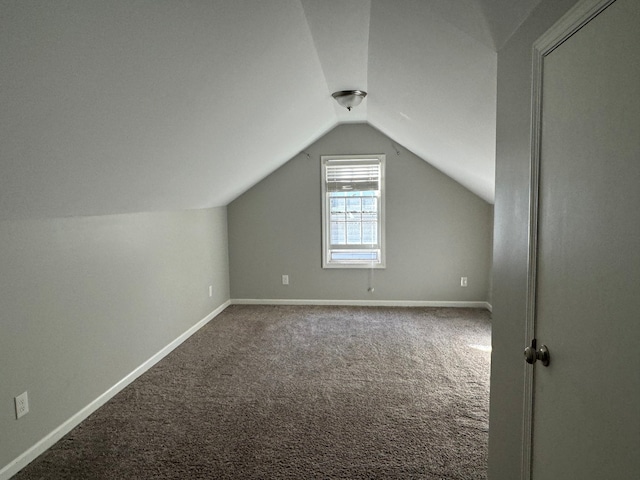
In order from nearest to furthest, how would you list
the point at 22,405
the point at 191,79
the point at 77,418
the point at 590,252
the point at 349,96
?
1. the point at 590,252
2. the point at 191,79
3. the point at 22,405
4. the point at 77,418
5. the point at 349,96

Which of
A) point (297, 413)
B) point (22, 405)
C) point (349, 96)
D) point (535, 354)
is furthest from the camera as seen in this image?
point (349, 96)

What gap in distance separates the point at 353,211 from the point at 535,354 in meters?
4.35

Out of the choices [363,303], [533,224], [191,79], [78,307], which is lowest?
[363,303]

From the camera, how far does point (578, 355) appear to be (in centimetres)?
118

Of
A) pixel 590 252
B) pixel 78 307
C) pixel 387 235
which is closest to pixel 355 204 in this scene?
pixel 387 235

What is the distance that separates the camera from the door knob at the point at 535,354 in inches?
54.0

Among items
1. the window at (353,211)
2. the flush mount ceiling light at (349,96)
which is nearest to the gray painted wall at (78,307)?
the flush mount ceiling light at (349,96)

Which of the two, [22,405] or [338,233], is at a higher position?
[338,233]

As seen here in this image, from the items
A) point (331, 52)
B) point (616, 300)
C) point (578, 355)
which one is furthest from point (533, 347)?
point (331, 52)

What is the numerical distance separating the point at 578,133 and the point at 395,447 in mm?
1939

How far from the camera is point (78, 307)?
9.34ft

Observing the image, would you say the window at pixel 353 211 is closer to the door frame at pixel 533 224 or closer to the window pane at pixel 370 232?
the window pane at pixel 370 232

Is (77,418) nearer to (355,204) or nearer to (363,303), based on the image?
(363,303)

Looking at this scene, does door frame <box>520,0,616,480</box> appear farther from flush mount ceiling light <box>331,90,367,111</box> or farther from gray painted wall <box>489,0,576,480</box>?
flush mount ceiling light <box>331,90,367,111</box>
